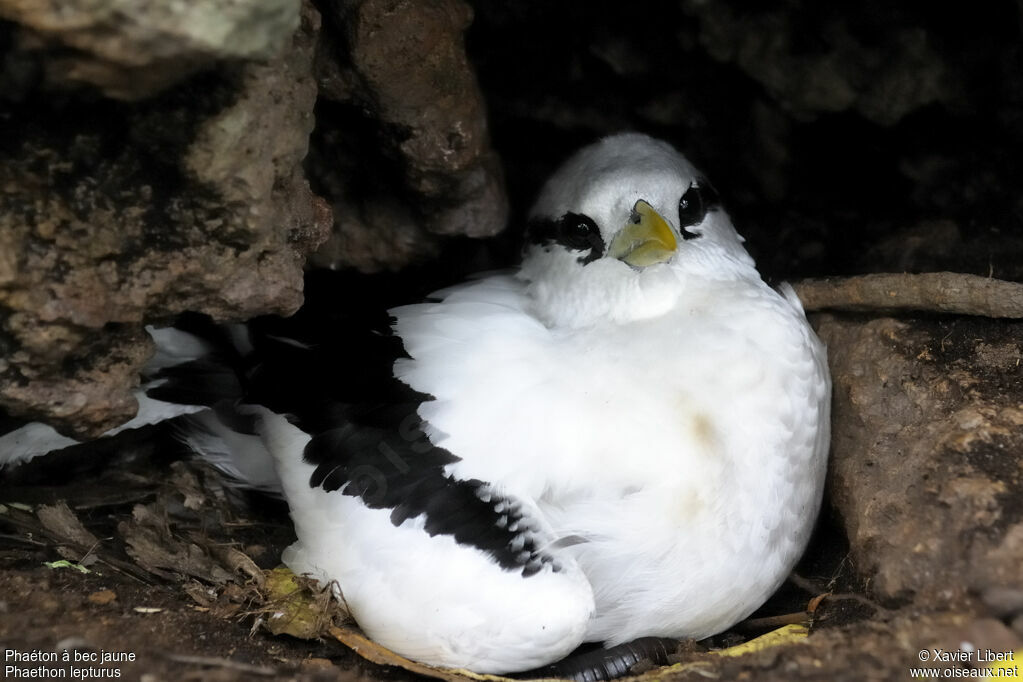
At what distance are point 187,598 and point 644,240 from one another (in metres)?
1.92

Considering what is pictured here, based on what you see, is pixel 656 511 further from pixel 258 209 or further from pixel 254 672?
pixel 258 209

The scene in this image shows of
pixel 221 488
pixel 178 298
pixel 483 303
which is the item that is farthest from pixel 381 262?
pixel 178 298

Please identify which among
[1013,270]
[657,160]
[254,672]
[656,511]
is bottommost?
[254,672]

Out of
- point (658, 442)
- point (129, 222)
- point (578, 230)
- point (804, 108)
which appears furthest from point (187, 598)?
point (804, 108)

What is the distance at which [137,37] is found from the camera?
2.06 meters

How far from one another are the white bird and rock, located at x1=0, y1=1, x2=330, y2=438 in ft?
2.36

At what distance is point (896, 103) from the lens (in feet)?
14.2

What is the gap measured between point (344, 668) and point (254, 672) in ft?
1.74

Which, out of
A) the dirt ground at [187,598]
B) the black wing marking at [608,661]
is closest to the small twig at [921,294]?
the dirt ground at [187,598]

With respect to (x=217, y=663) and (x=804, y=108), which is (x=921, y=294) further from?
(x=217, y=663)

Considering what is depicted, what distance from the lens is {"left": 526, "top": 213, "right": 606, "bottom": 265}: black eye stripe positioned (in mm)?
3691

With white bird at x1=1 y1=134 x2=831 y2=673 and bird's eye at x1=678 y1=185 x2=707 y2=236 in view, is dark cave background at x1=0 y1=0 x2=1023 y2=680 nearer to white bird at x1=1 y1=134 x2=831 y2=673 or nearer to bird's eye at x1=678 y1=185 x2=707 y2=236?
white bird at x1=1 y1=134 x2=831 y2=673

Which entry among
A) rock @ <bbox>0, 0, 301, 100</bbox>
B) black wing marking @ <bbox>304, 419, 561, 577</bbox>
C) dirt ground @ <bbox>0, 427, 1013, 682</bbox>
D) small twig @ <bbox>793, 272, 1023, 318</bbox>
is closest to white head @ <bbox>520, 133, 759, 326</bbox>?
small twig @ <bbox>793, 272, 1023, 318</bbox>

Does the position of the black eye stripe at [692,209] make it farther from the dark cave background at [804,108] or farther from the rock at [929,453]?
the dark cave background at [804,108]
